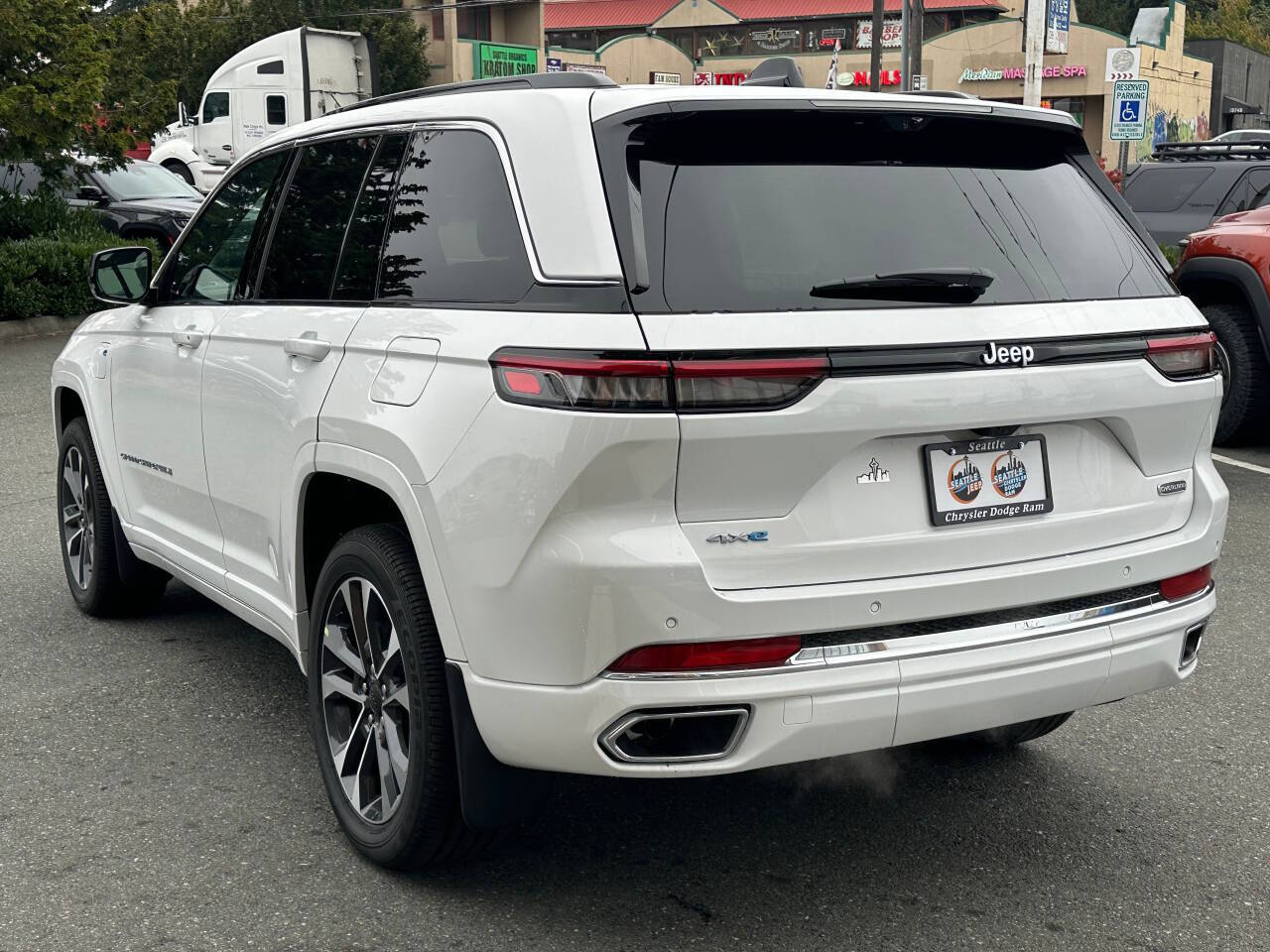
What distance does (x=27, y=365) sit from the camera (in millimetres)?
14227

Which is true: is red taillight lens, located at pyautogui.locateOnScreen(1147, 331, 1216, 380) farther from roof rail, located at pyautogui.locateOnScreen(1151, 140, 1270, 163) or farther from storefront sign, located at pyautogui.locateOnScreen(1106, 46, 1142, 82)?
storefront sign, located at pyautogui.locateOnScreen(1106, 46, 1142, 82)

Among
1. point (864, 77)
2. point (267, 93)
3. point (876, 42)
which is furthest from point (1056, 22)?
point (864, 77)

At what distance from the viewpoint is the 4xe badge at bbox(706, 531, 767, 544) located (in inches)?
117

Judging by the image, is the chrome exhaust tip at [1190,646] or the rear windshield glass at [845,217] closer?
the rear windshield glass at [845,217]

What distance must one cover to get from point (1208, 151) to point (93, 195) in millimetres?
14022

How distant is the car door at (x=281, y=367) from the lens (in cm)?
383

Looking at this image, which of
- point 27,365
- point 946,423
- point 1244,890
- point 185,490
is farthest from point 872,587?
point 27,365

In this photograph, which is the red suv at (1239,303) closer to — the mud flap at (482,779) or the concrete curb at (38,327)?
the mud flap at (482,779)

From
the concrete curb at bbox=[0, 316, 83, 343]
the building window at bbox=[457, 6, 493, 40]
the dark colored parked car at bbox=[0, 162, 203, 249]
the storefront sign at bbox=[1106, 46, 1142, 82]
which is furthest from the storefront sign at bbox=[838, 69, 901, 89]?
the concrete curb at bbox=[0, 316, 83, 343]

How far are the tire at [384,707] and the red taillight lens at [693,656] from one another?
56 centimetres

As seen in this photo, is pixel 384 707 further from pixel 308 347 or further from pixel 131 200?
pixel 131 200

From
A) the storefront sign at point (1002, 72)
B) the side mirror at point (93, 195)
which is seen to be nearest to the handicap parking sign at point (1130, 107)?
the side mirror at point (93, 195)

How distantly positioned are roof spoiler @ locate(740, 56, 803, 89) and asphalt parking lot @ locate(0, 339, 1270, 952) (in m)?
1.86

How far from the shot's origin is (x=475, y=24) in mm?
55594
